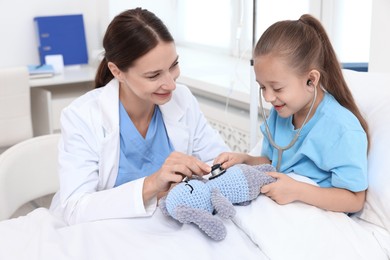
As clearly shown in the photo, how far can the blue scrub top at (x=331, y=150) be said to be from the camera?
3.69ft

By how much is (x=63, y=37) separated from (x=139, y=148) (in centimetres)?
217

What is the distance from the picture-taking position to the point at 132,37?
1354 mm

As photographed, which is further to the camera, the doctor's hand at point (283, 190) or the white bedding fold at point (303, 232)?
the doctor's hand at point (283, 190)

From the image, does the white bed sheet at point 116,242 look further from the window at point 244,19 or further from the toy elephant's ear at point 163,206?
the window at point 244,19

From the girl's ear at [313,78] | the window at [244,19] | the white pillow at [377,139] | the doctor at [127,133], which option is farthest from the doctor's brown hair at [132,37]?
the window at [244,19]

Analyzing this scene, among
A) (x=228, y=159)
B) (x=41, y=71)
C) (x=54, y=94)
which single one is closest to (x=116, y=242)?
(x=228, y=159)

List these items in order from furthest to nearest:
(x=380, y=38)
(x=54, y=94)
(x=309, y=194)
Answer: (x=54, y=94) < (x=380, y=38) < (x=309, y=194)

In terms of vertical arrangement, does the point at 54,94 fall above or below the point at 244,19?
below

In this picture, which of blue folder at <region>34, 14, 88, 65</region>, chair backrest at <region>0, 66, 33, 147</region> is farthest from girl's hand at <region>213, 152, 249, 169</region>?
blue folder at <region>34, 14, 88, 65</region>

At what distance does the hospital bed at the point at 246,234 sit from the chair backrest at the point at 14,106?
165 cm

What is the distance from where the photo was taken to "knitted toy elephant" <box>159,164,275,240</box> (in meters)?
1.02

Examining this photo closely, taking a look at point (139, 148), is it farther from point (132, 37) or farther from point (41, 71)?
point (41, 71)

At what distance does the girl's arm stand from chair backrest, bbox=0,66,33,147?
1917 mm

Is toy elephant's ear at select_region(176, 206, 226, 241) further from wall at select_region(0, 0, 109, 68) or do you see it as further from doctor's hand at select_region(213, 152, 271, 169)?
wall at select_region(0, 0, 109, 68)
